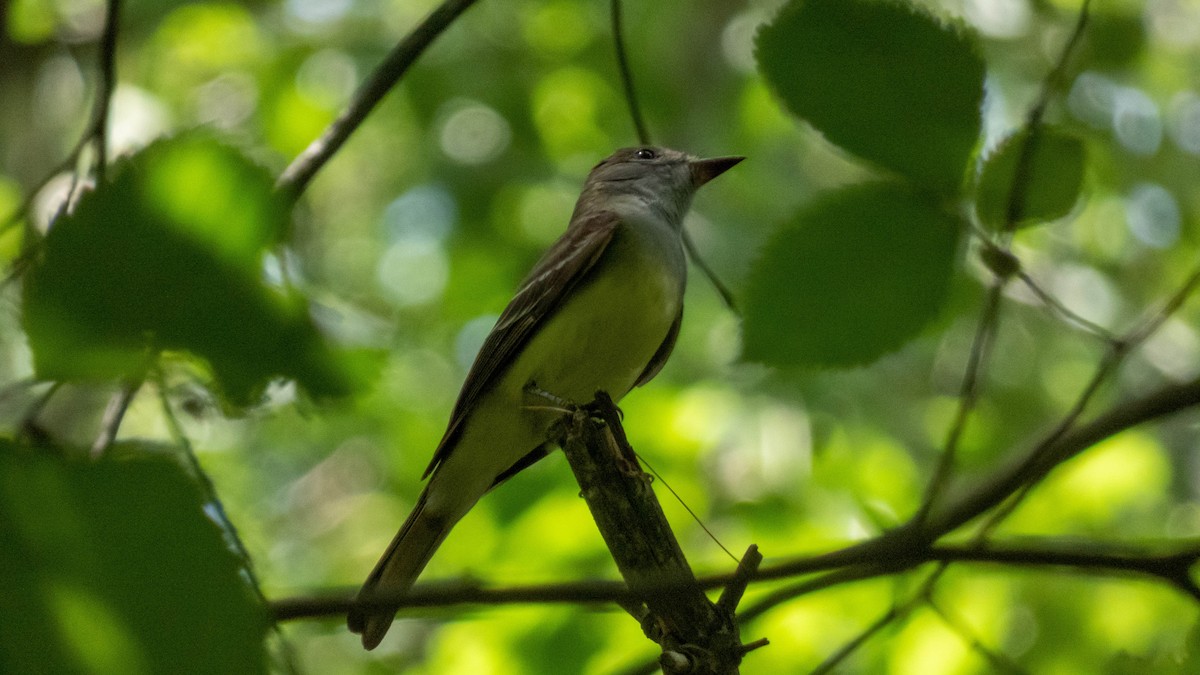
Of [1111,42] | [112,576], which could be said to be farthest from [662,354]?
[112,576]

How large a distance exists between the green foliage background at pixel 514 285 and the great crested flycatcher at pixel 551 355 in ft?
0.87

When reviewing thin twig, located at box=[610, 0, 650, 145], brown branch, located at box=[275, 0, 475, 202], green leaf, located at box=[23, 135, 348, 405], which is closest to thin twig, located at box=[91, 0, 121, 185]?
brown branch, located at box=[275, 0, 475, 202]

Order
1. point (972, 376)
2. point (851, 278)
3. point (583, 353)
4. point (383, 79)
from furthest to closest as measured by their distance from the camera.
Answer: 1. point (583, 353)
2. point (383, 79)
3. point (972, 376)
4. point (851, 278)

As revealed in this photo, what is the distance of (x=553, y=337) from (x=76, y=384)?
3.01 meters

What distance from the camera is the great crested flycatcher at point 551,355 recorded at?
4000 millimetres

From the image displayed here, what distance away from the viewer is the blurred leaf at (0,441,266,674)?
83cm

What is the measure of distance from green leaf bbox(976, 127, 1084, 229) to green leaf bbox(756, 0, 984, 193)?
16 centimetres

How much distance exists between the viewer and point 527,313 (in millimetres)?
4090

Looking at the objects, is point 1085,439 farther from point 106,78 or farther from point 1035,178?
point 106,78

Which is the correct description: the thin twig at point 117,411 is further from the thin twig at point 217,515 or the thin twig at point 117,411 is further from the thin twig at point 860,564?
the thin twig at point 860,564

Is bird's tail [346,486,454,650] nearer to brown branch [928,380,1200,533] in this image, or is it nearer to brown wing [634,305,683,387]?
brown wing [634,305,683,387]

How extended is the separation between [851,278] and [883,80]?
301 mm

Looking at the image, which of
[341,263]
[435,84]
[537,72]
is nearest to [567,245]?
[435,84]

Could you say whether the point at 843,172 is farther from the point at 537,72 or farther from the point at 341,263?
the point at 341,263
